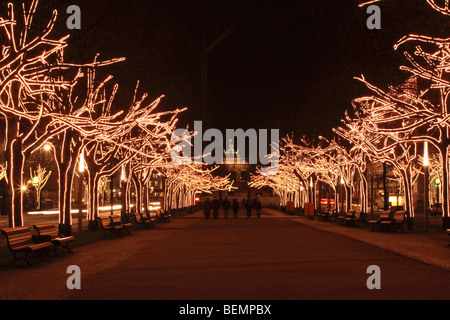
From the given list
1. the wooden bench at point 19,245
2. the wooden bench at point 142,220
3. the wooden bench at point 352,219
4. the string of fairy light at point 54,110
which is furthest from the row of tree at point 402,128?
the wooden bench at point 142,220

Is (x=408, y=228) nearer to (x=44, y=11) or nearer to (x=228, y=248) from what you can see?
(x=228, y=248)

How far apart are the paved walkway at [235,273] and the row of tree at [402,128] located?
19.4 feet

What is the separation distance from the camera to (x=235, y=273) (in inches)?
520

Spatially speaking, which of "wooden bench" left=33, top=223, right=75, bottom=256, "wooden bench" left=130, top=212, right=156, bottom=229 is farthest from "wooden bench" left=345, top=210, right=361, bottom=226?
"wooden bench" left=33, top=223, right=75, bottom=256

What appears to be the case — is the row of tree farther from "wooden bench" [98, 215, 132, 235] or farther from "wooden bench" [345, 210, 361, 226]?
"wooden bench" [98, 215, 132, 235]

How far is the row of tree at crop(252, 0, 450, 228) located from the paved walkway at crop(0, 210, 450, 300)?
591 cm

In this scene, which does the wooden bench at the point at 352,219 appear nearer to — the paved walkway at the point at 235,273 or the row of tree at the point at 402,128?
the row of tree at the point at 402,128
